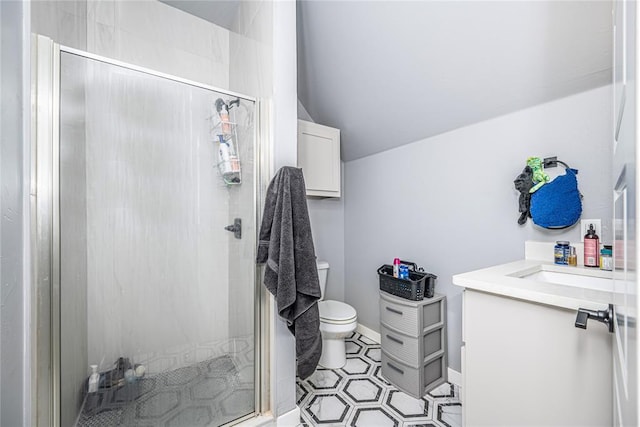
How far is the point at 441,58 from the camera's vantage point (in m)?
1.49

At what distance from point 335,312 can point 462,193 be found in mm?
1209

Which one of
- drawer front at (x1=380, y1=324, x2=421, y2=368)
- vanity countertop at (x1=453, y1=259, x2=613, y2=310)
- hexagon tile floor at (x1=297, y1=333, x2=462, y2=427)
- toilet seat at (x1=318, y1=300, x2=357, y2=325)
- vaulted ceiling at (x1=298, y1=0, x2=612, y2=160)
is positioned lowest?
hexagon tile floor at (x1=297, y1=333, x2=462, y2=427)

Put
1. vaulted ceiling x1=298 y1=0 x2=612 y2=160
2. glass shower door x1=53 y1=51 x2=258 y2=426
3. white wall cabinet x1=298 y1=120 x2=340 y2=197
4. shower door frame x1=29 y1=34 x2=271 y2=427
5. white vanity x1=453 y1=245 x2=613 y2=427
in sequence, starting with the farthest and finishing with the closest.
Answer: white wall cabinet x1=298 y1=120 x2=340 y2=197 → vaulted ceiling x1=298 y1=0 x2=612 y2=160 → glass shower door x1=53 y1=51 x2=258 y2=426 → shower door frame x1=29 y1=34 x2=271 y2=427 → white vanity x1=453 y1=245 x2=613 y2=427

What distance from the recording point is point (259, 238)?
1.39 meters

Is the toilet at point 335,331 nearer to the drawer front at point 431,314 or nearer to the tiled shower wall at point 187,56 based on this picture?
the drawer front at point 431,314

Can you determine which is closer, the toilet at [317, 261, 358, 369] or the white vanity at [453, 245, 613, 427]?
the white vanity at [453, 245, 613, 427]

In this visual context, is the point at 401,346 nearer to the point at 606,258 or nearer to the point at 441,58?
the point at 606,258

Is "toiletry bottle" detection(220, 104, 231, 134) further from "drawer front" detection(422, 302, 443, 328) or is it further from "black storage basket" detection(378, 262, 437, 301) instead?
"drawer front" detection(422, 302, 443, 328)

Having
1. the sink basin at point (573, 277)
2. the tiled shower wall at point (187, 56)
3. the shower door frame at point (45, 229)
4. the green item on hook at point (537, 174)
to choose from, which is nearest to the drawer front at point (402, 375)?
the sink basin at point (573, 277)

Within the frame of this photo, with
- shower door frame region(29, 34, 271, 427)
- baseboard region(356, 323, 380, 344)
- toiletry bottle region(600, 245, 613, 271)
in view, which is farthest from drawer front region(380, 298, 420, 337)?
shower door frame region(29, 34, 271, 427)

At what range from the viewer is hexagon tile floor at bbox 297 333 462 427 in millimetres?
1477

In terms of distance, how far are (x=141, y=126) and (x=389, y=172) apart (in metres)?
1.74

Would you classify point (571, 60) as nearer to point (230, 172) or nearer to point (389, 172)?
point (389, 172)

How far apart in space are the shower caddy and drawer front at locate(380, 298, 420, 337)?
1.26 meters
